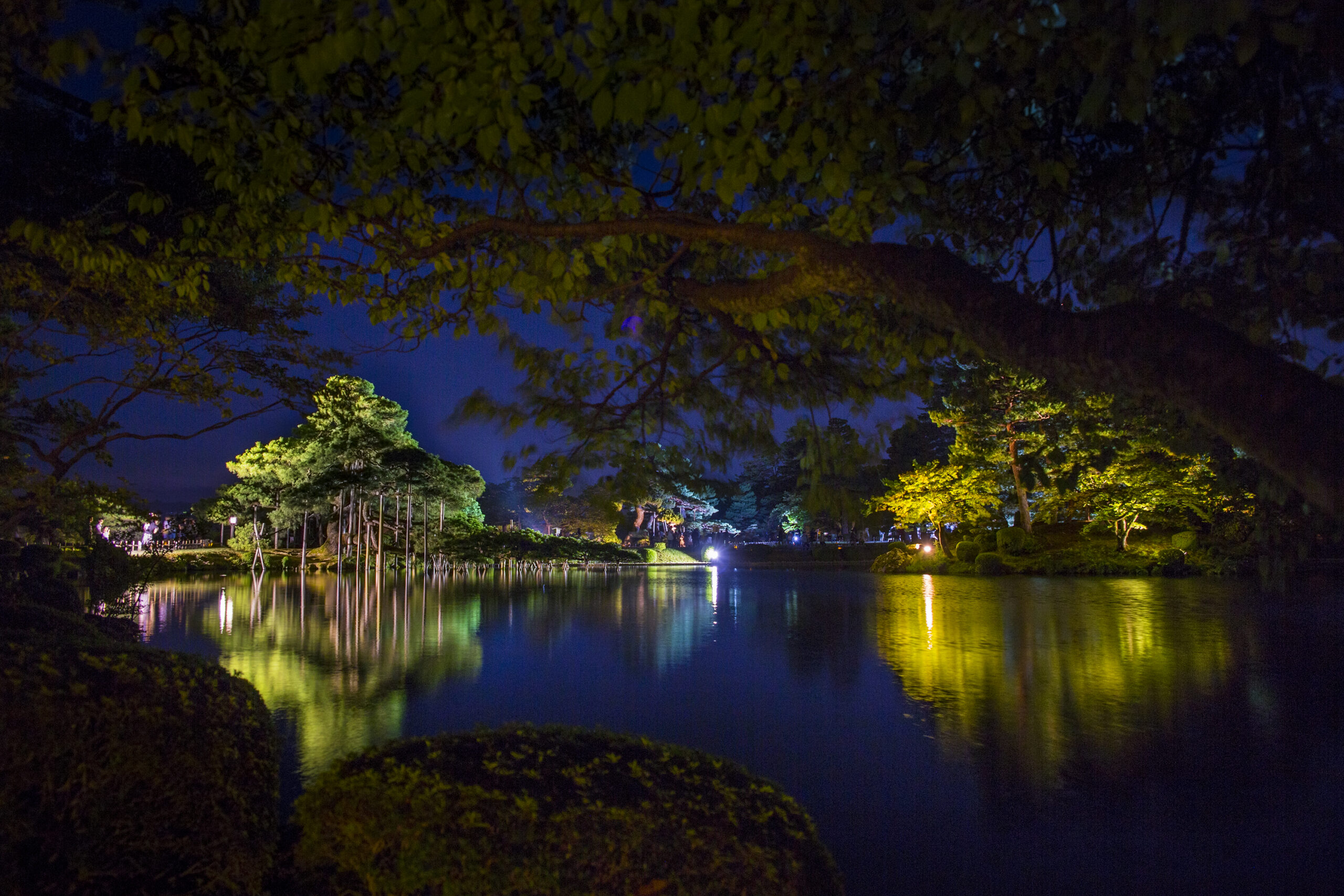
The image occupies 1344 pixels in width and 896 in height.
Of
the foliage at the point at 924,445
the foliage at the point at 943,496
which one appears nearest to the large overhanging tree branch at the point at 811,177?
the foliage at the point at 943,496

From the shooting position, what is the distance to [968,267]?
279 cm

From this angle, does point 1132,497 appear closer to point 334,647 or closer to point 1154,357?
point 334,647

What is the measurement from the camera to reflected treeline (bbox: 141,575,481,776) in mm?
7508

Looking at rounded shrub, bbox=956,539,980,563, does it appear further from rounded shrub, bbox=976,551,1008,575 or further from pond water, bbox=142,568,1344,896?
pond water, bbox=142,568,1344,896

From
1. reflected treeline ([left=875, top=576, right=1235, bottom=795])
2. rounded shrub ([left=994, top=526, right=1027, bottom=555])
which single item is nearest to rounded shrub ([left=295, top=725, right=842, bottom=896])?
reflected treeline ([left=875, top=576, right=1235, bottom=795])

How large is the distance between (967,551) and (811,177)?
28.4 meters

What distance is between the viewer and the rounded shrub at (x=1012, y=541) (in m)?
27.8

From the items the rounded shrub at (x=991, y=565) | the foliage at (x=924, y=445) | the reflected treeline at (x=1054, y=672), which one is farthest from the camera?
the foliage at (x=924, y=445)

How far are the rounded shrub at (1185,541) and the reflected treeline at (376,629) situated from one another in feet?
52.2

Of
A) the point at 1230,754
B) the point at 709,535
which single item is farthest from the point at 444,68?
the point at 709,535

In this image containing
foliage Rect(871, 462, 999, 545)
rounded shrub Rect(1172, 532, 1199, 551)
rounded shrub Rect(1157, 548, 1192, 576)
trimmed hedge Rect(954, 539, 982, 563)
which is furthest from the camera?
trimmed hedge Rect(954, 539, 982, 563)

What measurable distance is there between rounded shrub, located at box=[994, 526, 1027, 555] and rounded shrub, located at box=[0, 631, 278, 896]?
28.9 metres

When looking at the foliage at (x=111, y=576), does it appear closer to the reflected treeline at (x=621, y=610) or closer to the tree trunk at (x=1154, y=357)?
the reflected treeline at (x=621, y=610)

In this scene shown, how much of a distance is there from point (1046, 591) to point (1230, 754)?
15.3 metres
